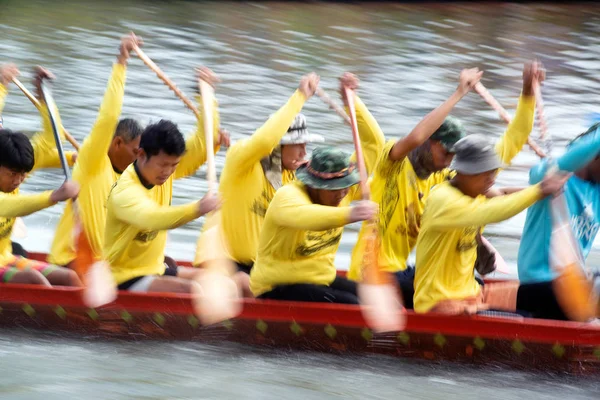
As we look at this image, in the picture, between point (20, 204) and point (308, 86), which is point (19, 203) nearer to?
point (20, 204)

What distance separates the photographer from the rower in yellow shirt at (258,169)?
20.7ft

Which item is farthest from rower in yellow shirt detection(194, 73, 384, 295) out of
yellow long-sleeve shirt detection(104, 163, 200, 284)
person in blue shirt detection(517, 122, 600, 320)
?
person in blue shirt detection(517, 122, 600, 320)

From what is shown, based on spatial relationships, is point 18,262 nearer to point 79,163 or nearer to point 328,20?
point 79,163

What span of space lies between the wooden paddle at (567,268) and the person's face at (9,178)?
2.80 m

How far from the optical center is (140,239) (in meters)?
6.27

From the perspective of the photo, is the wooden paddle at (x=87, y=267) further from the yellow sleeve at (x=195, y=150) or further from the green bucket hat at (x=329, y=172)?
the green bucket hat at (x=329, y=172)

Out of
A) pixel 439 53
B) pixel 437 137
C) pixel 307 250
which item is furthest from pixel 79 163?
pixel 439 53

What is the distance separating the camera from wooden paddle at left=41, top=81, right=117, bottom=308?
6211mm

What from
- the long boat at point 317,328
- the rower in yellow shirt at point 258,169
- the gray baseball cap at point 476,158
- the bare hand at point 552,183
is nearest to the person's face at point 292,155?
the rower in yellow shirt at point 258,169

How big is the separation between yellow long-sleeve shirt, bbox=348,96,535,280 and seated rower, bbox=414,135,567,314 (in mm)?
568

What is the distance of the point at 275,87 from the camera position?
598 inches

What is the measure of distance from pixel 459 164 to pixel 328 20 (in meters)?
13.4

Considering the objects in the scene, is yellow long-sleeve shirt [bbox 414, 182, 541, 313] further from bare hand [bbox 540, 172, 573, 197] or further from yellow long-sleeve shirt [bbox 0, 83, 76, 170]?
yellow long-sleeve shirt [bbox 0, 83, 76, 170]

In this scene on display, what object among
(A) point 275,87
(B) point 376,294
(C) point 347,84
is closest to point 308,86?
(C) point 347,84
